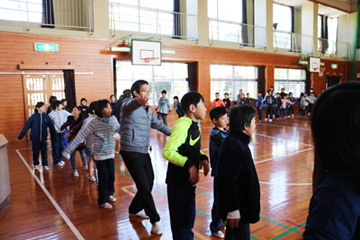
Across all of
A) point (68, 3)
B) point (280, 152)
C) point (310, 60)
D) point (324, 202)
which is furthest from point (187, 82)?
point (324, 202)

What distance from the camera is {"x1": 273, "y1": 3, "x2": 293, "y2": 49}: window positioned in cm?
1806

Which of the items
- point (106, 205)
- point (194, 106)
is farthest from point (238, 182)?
Answer: point (106, 205)

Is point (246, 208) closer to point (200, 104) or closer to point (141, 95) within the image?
point (200, 104)

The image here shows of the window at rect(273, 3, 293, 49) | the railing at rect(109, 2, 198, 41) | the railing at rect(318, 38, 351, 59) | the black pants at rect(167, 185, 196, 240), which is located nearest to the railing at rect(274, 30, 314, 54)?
the window at rect(273, 3, 293, 49)

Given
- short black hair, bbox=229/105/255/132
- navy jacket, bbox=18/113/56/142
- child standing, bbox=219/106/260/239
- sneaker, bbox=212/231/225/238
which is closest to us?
child standing, bbox=219/106/260/239

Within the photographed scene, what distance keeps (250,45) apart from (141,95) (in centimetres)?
1469

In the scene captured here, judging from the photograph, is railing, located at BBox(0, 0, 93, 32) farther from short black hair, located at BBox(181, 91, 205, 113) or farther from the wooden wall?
short black hair, located at BBox(181, 91, 205, 113)

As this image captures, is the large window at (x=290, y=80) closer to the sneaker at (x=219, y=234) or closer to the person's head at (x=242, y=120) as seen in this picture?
the sneaker at (x=219, y=234)

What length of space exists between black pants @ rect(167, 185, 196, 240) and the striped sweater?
5.92ft

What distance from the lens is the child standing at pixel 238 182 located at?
6.40 feet

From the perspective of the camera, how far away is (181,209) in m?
2.41

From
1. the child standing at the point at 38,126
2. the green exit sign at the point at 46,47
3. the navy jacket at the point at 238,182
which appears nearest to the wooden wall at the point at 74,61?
the green exit sign at the point at 46,47

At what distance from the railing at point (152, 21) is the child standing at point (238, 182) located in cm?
1008

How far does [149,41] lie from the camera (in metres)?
11.5
